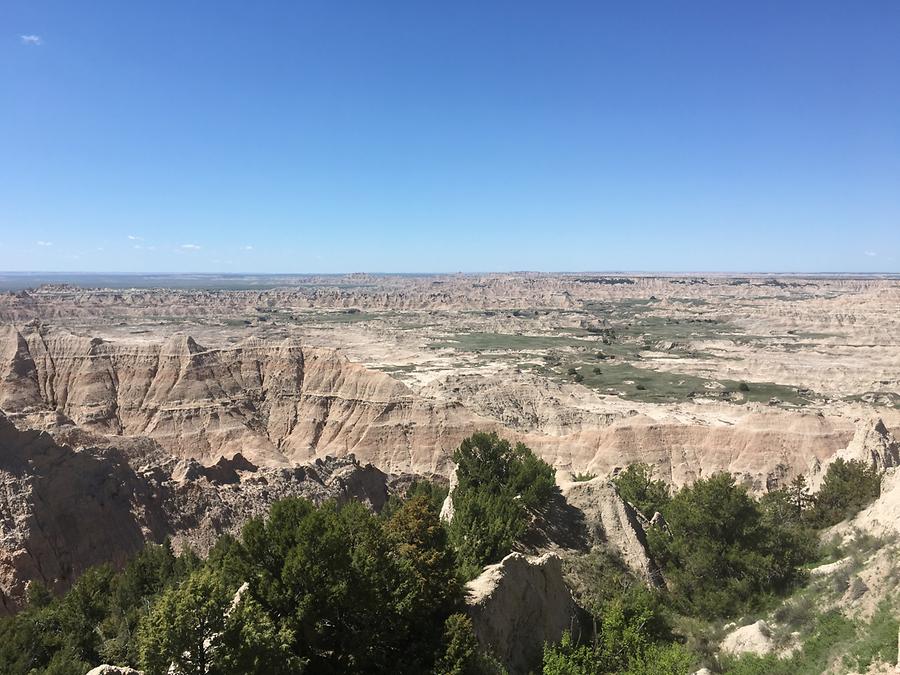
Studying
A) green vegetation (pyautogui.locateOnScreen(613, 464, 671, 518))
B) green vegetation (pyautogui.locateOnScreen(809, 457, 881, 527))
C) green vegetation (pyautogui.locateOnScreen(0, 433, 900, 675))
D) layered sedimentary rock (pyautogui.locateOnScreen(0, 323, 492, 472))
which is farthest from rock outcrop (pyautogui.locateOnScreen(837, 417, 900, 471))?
layered sedimentary rock (pyautogui.locateOnScreen(0, 323, 492, 472))

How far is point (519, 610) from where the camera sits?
696 inches

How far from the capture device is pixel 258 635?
11.6 metres

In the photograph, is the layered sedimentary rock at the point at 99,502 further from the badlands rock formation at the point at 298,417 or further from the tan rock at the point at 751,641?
the tan rock at the point at 751,641

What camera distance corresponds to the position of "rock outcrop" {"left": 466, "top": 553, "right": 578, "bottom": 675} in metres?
16.6

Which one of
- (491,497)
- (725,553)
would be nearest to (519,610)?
(491,497)

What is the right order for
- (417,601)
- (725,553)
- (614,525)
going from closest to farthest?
(417,601)
(725,553)
(614,525)

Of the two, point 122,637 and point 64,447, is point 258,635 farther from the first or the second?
point 64,447

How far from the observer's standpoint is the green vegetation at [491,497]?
21.9 m

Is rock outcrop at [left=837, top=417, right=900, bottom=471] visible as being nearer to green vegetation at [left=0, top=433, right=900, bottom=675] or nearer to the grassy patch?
green vegetation at [left=0, top=433, right=900, bottom=675]

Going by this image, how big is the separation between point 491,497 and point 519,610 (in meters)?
9.36

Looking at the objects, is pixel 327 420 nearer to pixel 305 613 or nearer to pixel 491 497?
pixel 491 497

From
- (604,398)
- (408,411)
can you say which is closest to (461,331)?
(604,398)

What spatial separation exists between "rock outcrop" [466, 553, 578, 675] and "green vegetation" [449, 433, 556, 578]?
1887 mm

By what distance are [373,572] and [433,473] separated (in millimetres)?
39944
